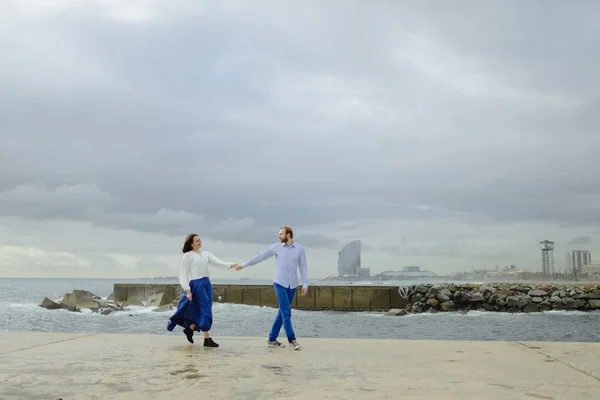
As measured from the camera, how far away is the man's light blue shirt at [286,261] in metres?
8.09

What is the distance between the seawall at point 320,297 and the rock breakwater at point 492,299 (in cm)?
119

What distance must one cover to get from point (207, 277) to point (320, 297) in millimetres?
28593

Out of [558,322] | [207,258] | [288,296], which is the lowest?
[558,322]

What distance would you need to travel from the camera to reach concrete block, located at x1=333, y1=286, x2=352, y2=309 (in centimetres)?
3603

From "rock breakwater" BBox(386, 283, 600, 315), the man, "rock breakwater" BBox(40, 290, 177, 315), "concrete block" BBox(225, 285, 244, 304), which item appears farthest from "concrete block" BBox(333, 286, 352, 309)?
the man

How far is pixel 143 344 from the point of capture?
7973 mm

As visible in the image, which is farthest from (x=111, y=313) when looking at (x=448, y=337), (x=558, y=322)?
(x=558, y=322)

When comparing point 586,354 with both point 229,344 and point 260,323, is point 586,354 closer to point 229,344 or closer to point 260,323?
point 229,344

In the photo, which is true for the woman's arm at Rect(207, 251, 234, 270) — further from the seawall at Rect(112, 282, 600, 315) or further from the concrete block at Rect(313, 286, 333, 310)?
the concrete block at Rect(313, 286, 333, 310)

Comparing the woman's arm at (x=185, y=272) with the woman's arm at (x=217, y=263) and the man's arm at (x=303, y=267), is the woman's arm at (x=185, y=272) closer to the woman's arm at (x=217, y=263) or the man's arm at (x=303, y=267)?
the woman's arm at (x=217, y=263)

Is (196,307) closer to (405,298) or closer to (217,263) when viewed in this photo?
(217,263)

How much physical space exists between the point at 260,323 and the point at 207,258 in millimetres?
16716

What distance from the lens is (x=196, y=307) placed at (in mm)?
8234

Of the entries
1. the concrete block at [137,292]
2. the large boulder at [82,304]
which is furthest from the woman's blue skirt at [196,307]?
the concrete block at [137,292]
